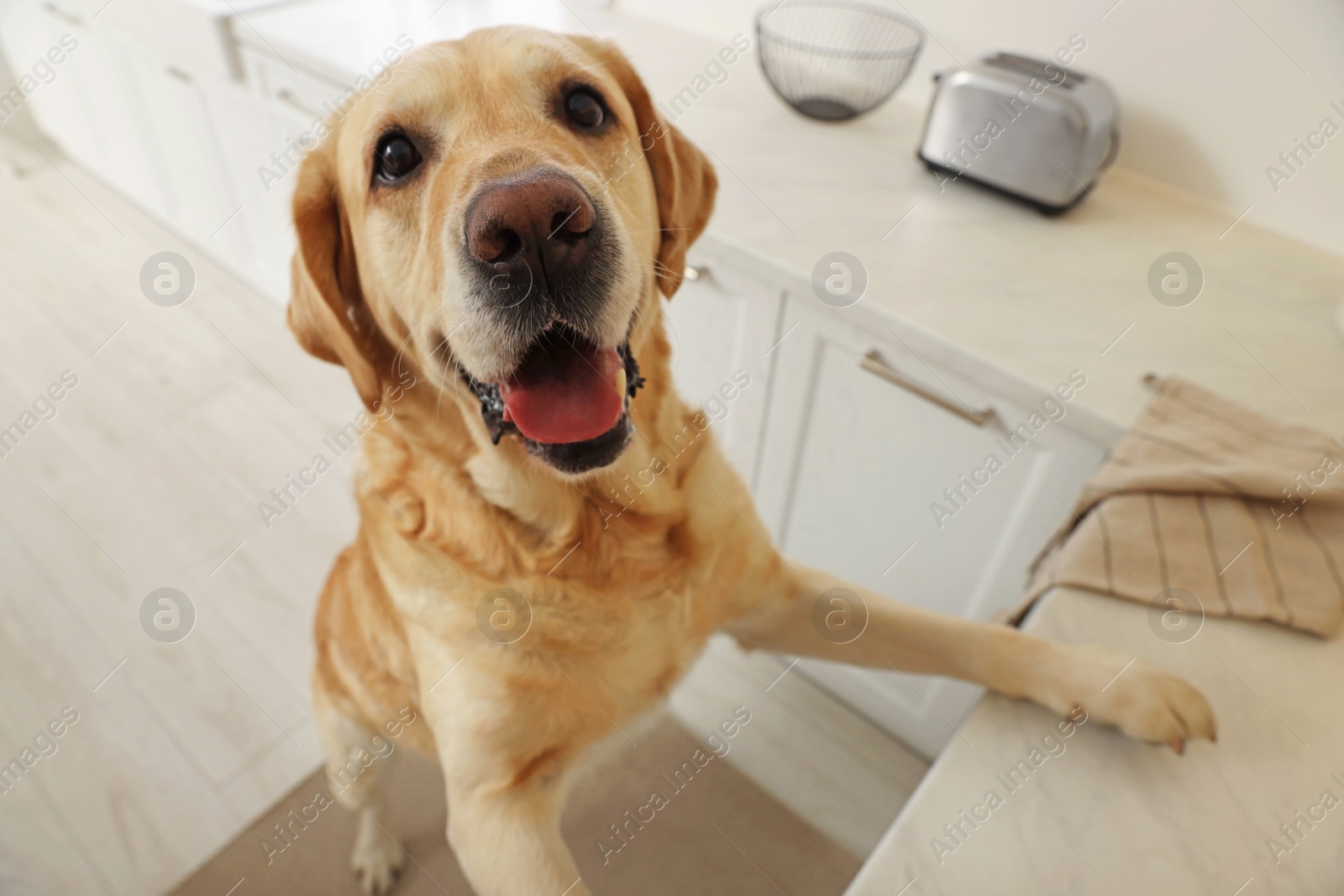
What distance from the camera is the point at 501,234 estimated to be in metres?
0.74

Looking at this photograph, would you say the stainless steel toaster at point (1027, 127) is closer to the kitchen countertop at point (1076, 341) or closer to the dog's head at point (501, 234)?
the kitchen countertop at point (1076, 341)

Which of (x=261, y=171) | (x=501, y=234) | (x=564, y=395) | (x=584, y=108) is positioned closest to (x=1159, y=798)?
(x=564, y=395)

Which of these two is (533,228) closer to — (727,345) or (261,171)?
(727,345)

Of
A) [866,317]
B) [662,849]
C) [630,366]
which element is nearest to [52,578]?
[662,849]

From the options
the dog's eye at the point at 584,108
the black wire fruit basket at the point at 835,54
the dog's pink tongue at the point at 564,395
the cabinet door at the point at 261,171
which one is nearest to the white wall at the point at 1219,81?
the black wire fruit basket at the point at 835,54

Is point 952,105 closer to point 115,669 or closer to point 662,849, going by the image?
point 662,849

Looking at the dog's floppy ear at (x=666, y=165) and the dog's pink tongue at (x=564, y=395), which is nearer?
the dog's pink tongue at (x=564, y=395)

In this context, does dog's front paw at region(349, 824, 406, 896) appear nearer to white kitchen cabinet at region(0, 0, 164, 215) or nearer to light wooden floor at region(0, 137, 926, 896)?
light wooden floor at region(0, 137, 926, 896)

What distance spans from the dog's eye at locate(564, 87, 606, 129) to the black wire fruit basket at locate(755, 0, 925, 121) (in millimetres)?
840

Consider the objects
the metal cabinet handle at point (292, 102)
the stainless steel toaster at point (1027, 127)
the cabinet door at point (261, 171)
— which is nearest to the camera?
the stainless steel toaster at point (1027, 127)

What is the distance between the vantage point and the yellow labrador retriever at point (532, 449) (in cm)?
80

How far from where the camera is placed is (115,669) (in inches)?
75.0

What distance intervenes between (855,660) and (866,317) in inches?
21.5

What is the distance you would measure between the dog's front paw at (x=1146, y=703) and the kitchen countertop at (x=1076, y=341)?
26mm
